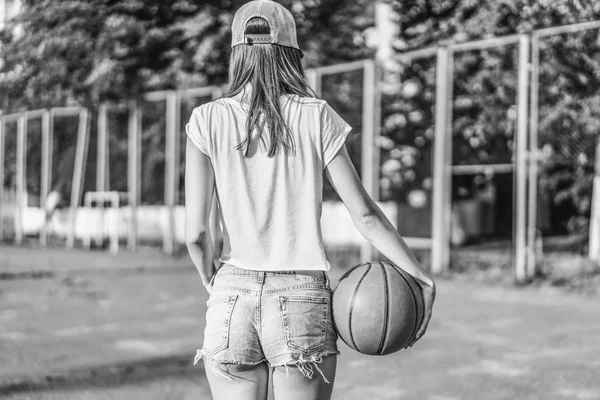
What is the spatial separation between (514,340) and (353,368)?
5.76 ft

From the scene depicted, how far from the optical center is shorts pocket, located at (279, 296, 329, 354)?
246 centimetres

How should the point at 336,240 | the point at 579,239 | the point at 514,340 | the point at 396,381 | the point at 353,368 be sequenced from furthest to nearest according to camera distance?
the point at 336,240, the point at 579,239, the point at 514,340, the point at 353,368, the point at 396,381

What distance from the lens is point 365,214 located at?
2527mm

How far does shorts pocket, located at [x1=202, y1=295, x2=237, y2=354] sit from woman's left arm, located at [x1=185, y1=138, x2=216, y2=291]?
13 cm

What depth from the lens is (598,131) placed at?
469 inches

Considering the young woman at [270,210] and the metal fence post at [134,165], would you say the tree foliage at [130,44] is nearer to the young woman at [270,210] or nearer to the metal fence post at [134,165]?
the metal fence post at [134,165]

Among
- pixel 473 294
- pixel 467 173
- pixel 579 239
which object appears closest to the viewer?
pixel 473 294

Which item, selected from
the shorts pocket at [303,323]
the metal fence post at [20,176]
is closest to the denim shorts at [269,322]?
the shorts pocket at [303,323]

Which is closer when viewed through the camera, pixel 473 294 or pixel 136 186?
pixel 473 294

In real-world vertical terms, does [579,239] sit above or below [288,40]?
below

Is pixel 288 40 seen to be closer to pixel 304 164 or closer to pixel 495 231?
pixel 304 164

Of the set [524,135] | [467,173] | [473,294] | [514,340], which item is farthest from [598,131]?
[514,340]

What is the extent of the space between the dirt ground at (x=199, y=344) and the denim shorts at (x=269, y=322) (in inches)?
106

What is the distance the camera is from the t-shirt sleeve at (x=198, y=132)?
2.51 m
